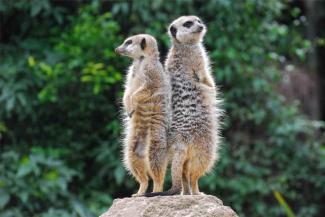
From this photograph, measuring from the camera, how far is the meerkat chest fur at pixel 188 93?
191 inches

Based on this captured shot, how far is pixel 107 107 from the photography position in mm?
8820

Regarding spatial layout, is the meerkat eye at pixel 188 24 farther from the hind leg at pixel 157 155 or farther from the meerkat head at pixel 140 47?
the hind leg at pixel 157 155

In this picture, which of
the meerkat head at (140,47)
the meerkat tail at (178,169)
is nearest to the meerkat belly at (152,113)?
the meerkat tail at (178,169)

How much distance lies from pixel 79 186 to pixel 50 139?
0.59 m

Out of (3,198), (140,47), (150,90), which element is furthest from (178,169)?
(3,198)

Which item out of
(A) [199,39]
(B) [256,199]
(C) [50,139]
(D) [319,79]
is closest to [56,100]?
(C) [50,139]

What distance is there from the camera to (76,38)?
869 centimetres

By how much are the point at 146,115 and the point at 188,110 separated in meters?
0.25

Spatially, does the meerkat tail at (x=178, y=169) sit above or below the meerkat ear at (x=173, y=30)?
below

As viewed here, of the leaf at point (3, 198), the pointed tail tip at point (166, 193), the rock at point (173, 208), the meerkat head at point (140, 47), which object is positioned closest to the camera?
the rock at point (173, 208)

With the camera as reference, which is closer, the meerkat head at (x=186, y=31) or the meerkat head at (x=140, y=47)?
the meerkat head at (x=140, y=47)

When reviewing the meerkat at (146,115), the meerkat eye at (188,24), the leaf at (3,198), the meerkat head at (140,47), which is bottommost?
the leaf at (3,198)

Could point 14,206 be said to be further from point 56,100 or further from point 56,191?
point 56,100

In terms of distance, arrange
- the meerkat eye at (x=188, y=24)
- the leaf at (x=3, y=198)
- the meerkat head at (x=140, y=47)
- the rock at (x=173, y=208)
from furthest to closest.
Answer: the leaf at (x=3, y=198) < the meerkat eye at (x=188, y=24) < the meerkat head at (x=140, y=47) < the rock at (x=173, y=208)
